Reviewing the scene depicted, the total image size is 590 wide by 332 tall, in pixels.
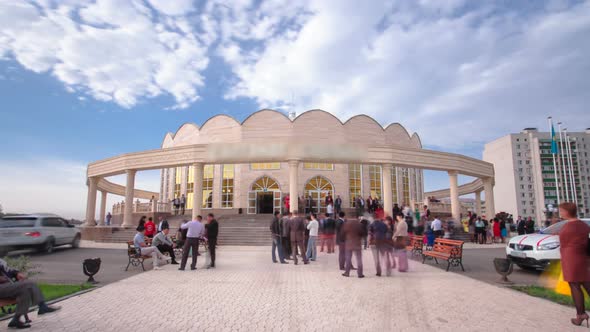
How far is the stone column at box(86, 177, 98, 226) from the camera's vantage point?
79.9 feet

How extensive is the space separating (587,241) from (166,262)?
10.4 m

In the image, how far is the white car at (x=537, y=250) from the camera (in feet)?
28.0

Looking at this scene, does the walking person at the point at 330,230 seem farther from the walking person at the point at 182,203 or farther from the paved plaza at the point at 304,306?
the walking person at the point at 182,203

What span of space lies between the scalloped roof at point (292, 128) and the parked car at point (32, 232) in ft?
43.1

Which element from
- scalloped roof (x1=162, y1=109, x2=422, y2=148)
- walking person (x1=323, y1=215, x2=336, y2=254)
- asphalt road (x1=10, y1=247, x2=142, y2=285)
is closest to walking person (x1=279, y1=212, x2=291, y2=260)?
walking person (x1=323, y1=215, x2=336, y2=254)

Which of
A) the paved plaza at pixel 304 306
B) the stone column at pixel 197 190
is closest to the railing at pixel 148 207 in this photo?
the stone column at pixel 197 190

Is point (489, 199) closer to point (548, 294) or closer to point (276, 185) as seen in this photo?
point (276, 185)

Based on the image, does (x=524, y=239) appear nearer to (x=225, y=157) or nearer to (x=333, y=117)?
(x=225, y=157)

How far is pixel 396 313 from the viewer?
5363 mm

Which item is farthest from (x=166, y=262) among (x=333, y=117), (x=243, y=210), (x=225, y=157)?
(x=333, y=117)

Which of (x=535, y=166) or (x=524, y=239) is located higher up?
(x=535, y=166)

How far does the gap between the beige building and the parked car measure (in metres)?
6.85

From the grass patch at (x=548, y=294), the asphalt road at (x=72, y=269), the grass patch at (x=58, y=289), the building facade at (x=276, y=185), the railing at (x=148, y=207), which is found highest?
the building facade at (x=276, y=185)

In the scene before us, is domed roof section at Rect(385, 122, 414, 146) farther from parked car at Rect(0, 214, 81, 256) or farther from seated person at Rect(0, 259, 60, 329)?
seated person at Rect(0, 259, 60, 329)
